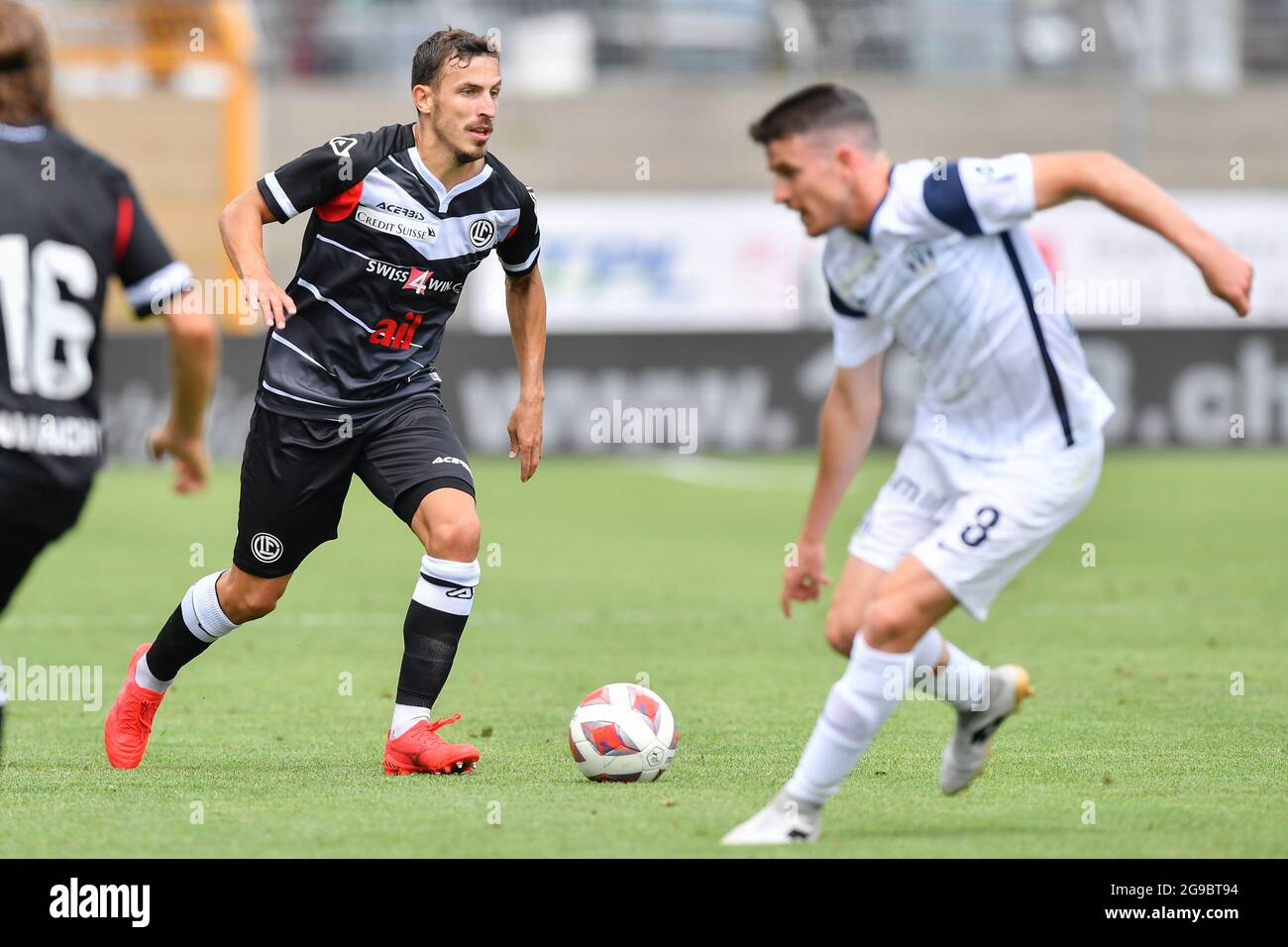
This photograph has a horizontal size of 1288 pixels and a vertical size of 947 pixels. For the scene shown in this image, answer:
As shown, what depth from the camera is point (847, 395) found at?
5254mm

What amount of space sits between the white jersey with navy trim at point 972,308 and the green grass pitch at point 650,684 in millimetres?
1087

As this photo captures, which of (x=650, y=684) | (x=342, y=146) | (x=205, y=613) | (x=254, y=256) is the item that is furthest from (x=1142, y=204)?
(x=650, y=684)

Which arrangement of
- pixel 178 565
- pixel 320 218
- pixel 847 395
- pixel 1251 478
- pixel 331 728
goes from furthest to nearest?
pixel 1251 478, pixel 178 565, pixel 331 728, pixel 320 218, pixel 847 395

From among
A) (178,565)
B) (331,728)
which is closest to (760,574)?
(178,565)

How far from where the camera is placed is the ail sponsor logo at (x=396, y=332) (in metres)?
6.30

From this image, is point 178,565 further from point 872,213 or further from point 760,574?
point 872,213

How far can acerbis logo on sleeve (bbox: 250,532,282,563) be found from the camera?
6.28 m

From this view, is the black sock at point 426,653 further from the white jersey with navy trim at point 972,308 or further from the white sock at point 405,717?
the white jersey with navy trim at point 972,308

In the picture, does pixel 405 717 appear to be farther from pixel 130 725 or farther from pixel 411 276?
pixel 411 276

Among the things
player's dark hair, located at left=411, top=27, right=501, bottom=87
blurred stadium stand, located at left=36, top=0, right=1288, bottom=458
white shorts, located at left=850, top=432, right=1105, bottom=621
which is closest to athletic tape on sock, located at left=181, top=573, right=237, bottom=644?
player's dark hair, located at left=411, top=27, right=501, bottom=87

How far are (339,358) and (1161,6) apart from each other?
24716 millimetres

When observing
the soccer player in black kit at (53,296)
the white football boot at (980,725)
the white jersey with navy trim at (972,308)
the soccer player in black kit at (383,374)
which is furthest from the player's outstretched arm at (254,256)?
the white football boot at (980,725)

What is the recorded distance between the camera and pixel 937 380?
5.04m

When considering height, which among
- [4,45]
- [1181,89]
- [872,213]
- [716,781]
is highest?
[1181,89]
